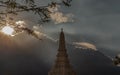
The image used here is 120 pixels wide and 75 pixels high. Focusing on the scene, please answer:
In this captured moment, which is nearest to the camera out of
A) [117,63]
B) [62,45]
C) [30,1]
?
[30,1]

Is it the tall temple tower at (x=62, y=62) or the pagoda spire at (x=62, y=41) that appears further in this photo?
the tall temple tower at (x=62, y=62)

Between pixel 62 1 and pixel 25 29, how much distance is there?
229cm

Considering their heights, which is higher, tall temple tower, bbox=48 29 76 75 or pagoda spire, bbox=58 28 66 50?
pagoda spire, bbox=58 28 66 50

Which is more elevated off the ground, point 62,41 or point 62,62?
point 62,41

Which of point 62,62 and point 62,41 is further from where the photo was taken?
point 62,62

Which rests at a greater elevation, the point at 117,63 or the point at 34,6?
the point at 34,6

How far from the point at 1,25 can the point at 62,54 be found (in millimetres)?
169226

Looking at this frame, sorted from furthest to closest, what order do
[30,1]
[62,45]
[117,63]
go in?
[62,45]
[117,63]
[30,1]

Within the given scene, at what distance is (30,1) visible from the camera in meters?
21.0

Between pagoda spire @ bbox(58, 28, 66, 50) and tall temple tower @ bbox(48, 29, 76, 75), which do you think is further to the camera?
tall temple tower @ bbox(48, 29, 76, 75)

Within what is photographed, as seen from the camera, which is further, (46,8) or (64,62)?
(64,62)

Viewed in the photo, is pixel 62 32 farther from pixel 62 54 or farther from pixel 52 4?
pixel 52 4

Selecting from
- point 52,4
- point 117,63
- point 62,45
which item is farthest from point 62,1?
point 62,45

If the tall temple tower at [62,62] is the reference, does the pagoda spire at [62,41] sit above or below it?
above
